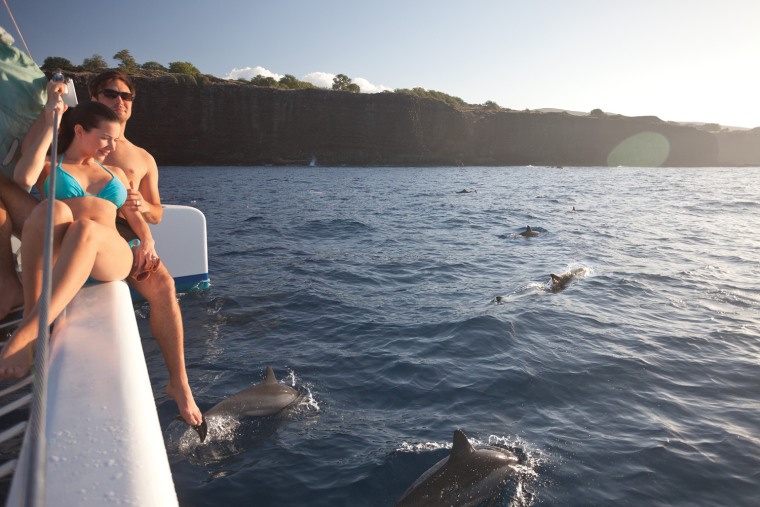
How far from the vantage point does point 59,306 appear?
2.70 meters

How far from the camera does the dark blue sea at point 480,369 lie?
4.29 meters

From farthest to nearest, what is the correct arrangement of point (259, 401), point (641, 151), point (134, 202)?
point (641, 151), point (259, 401), point (134, 202)

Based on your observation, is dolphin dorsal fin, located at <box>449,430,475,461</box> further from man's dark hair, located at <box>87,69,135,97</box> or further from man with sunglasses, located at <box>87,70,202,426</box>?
man's dark hair, located at <box>87,69,135,97</box>

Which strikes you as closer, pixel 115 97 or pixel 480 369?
pixel 115 97

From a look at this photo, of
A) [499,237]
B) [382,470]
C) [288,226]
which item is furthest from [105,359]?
[288,226]

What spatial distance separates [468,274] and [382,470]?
7.67 m

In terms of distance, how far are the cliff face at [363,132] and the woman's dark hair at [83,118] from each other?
71.1 m

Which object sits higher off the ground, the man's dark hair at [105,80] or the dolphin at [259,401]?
the man's dark hair at [105,80]

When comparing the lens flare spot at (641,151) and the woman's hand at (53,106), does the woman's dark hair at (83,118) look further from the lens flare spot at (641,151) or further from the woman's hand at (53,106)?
the lens flare spot at (641,151)

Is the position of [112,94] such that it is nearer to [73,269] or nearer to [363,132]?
[73,269]

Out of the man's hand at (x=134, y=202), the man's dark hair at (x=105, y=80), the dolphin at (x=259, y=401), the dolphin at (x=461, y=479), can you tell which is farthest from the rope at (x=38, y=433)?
the dolphin at (x=259, y=401)

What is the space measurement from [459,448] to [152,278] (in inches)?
106

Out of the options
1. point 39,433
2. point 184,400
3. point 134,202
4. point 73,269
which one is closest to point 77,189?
point 134,202

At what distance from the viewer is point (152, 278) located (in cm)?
372
